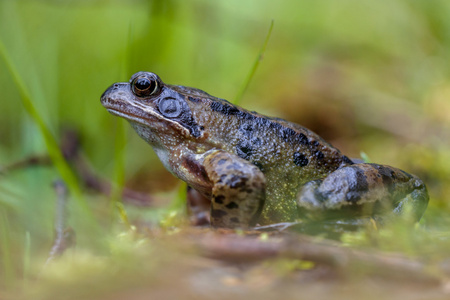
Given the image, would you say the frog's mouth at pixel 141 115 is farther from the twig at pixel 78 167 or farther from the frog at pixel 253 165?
the twig at pixel 78 167

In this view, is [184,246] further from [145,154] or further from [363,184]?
[145,154]

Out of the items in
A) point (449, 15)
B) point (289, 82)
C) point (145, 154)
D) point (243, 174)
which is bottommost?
point (243, 174)

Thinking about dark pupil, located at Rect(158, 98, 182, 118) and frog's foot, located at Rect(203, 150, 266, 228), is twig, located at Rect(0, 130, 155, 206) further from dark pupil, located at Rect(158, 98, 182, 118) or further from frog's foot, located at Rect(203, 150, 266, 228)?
frog's foot, located at Rect(203, 150, 266, 228)

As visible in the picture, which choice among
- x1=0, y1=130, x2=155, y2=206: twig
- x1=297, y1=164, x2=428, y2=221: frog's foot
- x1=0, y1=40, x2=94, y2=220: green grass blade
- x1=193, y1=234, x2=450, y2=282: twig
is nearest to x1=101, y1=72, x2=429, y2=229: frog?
x1=297, y1=164, x2=428, y2=221: frog's foot

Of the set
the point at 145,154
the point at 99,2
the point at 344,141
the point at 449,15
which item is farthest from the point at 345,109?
the point at 99,2

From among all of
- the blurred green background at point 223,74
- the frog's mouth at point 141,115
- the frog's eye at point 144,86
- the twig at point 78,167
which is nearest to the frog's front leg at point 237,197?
the frog's mouth at point 141,115

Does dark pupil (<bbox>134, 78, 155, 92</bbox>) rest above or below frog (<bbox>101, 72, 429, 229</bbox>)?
above

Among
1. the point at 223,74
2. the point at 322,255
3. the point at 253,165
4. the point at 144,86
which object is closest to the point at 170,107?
the point at 144,86
